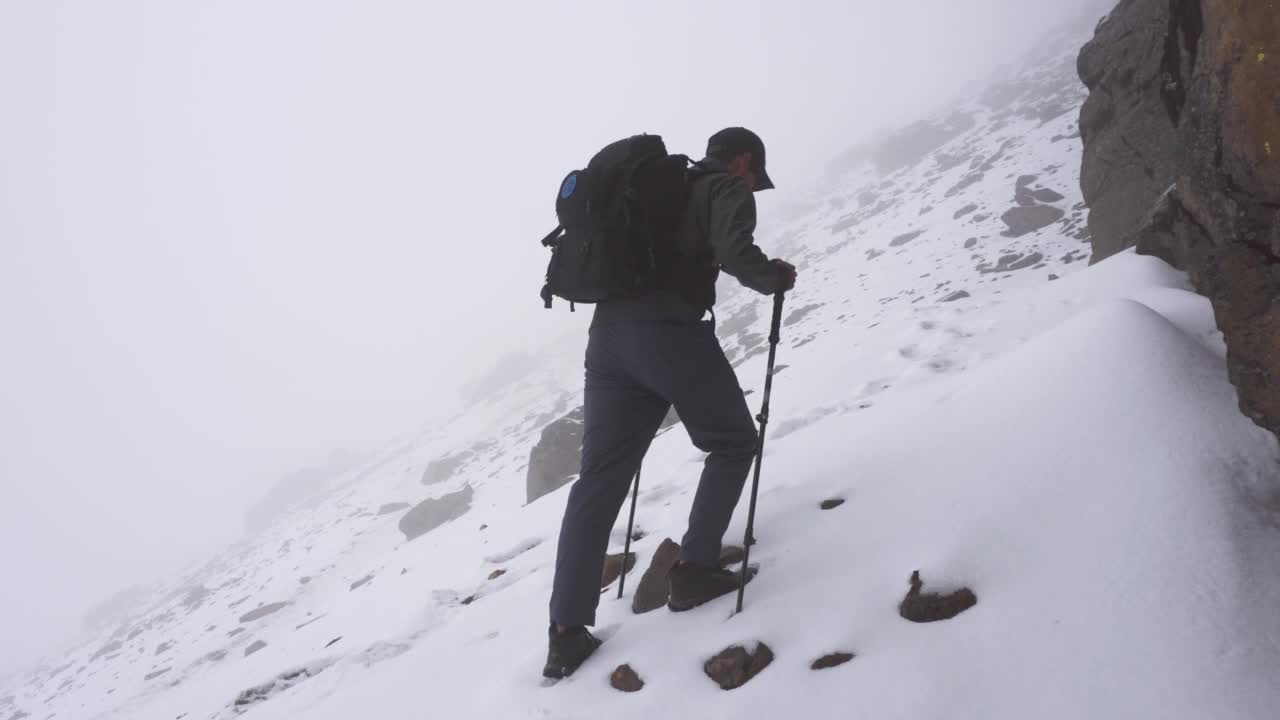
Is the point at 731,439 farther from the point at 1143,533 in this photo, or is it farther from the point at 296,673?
the point at 296,673

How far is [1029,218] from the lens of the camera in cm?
1456

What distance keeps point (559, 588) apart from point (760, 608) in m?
1.17

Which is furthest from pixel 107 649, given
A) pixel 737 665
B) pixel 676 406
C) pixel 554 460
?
pixel 737 665

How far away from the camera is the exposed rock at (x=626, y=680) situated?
112 inches

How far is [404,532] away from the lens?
791 inches

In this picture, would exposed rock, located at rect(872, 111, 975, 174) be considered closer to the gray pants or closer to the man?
the man

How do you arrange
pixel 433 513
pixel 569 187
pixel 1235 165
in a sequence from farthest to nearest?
pixel 433 513 < pixel 569 187 < pixel 1235 165

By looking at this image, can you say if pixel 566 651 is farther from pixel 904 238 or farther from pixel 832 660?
pixel 904 238

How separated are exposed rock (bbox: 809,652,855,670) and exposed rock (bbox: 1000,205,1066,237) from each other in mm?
15504

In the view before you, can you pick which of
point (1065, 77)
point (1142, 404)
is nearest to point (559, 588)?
point (1142, 404)

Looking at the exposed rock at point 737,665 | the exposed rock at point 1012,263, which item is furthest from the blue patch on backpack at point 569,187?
the exposed rock at point 1012,263

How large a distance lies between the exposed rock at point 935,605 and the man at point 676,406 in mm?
1031

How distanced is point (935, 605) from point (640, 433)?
178cm

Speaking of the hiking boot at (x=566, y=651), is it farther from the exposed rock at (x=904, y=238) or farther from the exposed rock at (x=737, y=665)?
the exposed rock at (x=904, y=238)
